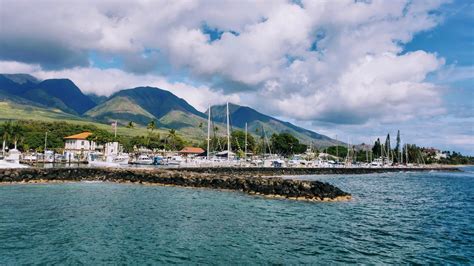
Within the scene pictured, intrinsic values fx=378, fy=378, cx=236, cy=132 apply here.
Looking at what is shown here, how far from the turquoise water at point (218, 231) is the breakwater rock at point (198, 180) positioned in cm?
495

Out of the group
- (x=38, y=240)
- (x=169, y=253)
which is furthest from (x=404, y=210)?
(x=38, y=240)

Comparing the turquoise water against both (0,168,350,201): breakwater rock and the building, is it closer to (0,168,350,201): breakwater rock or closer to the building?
(0,168,350,201): breakwater rock

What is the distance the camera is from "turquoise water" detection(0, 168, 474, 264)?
2042 centimetres

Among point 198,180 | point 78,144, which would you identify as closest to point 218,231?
point 198,180

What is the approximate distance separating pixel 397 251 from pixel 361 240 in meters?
2.69

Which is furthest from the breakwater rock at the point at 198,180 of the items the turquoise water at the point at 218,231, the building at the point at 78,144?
the building at the point at 78,144

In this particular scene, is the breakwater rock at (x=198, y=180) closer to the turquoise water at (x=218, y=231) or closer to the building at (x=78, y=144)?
→ the turquoise water at (x=218, y=231)

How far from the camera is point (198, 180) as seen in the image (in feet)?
190

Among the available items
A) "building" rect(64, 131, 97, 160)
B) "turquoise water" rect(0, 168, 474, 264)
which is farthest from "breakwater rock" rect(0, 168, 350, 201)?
"building" rect(64, 131, 97, 160)

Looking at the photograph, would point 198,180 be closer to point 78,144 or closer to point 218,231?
point 218,231

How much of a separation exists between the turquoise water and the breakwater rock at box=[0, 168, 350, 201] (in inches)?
195

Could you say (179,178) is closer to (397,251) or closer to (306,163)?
(397,251)

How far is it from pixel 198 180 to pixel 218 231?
105ft

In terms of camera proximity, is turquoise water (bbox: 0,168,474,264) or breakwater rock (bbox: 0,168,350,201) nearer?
turquoise water (bbox: 0,168,474,264)
